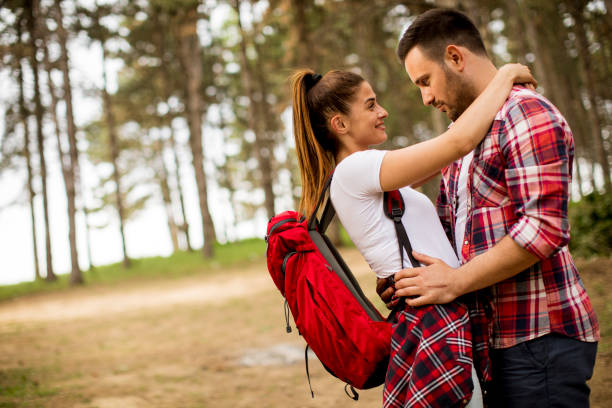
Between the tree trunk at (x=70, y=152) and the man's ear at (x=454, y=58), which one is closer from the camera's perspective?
the man's ear at (x=454, y=58)

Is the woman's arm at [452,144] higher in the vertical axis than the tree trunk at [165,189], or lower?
lower

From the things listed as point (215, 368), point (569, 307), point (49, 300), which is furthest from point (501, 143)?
point (49, 300)

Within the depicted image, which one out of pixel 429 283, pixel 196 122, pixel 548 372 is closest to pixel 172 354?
pixel 429 283

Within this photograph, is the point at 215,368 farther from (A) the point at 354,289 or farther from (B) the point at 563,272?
(B) the point at 563,272

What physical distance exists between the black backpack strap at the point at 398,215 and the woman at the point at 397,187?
0.03m

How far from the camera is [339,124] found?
225 centimetres

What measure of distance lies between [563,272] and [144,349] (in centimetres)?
776

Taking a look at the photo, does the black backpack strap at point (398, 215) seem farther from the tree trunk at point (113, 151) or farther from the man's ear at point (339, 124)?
the tree trunk at point (113, 151)

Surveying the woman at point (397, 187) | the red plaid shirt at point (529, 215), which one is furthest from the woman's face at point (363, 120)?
the red plaid shirt at point (529, 215)

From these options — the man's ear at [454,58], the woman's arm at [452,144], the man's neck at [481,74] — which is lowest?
the woman's arm at [452,144]

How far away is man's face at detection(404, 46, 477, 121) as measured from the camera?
78.4 inches

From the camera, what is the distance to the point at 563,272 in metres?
1.82

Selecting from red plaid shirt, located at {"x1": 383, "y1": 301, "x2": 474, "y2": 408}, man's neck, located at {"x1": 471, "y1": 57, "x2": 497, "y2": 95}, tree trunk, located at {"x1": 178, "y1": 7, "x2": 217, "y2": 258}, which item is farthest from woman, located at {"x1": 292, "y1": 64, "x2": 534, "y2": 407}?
tree trunk, located at {"x1": 178, "y1": 7, "x2": 217, "y2": 258}

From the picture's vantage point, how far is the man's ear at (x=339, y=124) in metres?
2.25
